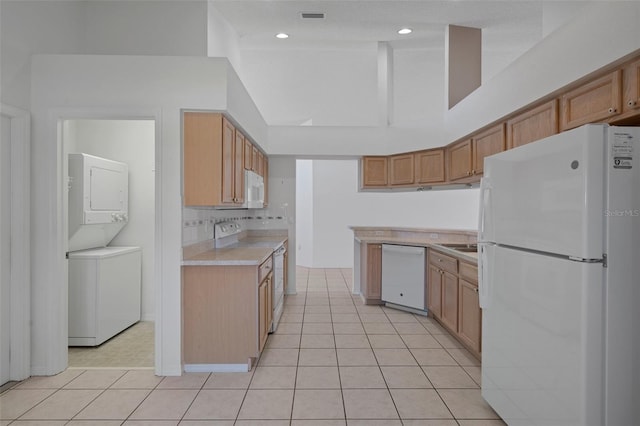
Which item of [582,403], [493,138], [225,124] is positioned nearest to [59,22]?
[225,124]

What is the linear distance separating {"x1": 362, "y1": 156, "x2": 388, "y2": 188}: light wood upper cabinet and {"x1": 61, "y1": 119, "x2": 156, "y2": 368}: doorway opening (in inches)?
112

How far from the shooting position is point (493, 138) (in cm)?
332

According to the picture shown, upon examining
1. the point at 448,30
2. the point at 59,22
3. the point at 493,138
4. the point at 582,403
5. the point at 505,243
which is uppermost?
the point at 448,30

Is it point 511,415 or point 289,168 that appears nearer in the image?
point 511,415

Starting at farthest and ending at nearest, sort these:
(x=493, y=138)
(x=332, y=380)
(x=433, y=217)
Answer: (x=433, y=217)
(x=493, y=138)
(x=332, y=380)

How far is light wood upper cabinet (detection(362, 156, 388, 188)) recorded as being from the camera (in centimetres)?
523

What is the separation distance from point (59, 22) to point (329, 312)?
4086 mm

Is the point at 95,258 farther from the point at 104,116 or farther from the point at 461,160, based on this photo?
the point at 461,160

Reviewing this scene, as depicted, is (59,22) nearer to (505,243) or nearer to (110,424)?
(110,424)

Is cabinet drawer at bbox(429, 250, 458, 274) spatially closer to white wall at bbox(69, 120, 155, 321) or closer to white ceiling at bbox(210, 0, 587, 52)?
white ceiling at bbox(210, 0, 587, 52)

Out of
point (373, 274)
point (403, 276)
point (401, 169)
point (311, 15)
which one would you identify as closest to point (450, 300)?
point (403, 276)

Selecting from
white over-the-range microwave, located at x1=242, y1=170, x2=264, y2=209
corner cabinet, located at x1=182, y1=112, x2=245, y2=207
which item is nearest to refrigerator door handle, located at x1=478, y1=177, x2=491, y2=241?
corner cabinet, located at x1=182, y1=112, x2=245, y2=207

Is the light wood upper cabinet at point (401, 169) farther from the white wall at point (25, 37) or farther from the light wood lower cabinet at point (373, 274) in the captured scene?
the white wall at point (25, 37)

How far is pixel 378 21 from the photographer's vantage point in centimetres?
402
